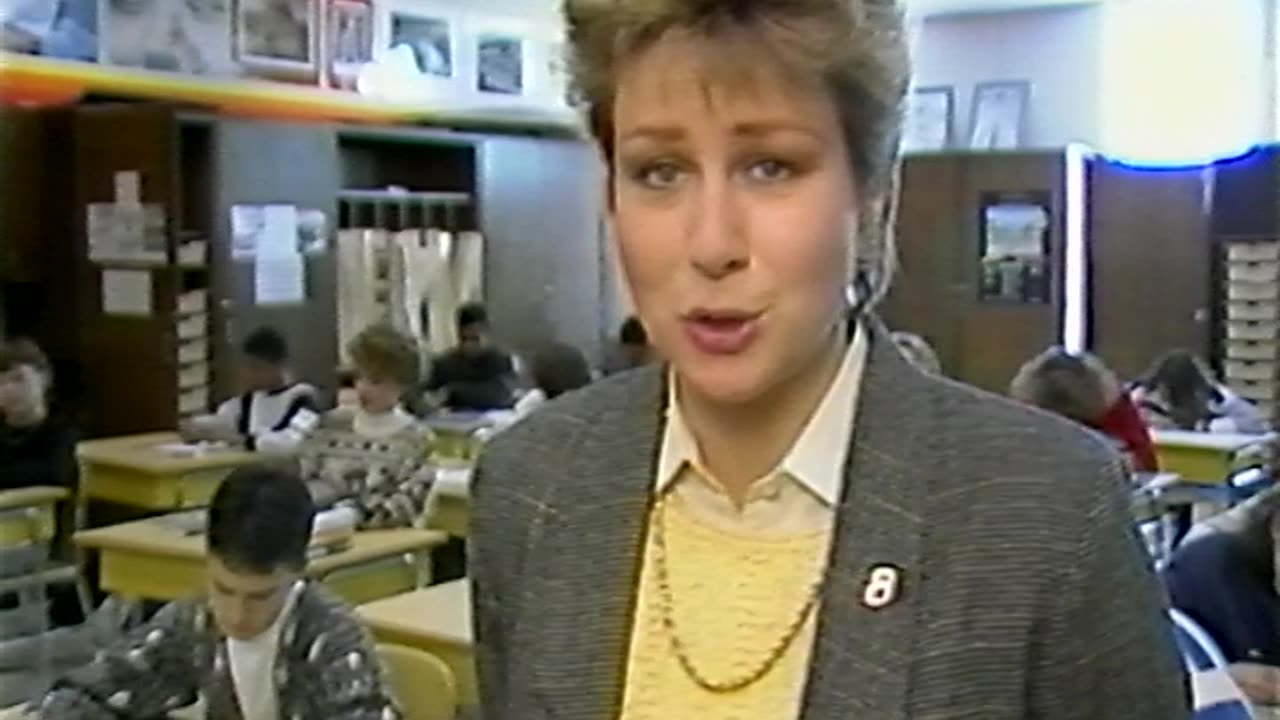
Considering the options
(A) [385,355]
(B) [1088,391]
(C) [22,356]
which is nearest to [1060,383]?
(B) [1088,391]

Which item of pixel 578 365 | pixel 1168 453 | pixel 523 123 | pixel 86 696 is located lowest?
pixel 86 696

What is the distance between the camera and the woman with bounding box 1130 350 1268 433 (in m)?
1.99

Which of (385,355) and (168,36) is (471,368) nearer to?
(385,355)

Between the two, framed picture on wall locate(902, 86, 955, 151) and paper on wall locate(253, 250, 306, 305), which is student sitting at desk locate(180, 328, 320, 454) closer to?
paper on wall locate(253, 250, 306, 305)

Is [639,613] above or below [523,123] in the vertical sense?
below

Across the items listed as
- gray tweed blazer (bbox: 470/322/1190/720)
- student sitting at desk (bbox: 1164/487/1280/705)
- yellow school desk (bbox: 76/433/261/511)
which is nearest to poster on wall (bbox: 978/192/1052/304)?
student sitting at desk (bbox: 1164/487/1280/705)

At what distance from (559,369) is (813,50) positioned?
1.25 metres

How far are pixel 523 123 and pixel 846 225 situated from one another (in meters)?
1.25

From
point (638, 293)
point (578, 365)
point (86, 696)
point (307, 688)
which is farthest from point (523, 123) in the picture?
point (638, 293)

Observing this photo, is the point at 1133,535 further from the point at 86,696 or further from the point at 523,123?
the point at 86,696

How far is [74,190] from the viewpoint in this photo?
193 centimetres

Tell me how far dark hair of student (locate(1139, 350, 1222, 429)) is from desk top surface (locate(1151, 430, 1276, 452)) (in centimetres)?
2

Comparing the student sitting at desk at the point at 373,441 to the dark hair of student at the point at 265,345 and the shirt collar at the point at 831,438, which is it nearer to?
the dark hair of student at the point at 265,345

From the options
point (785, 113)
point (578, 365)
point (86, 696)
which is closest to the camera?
point (785, 113)
